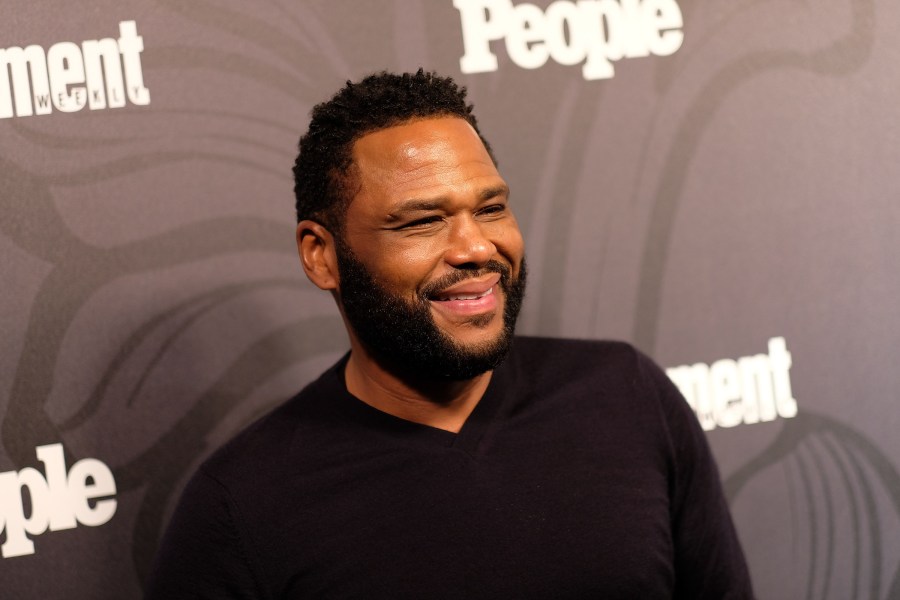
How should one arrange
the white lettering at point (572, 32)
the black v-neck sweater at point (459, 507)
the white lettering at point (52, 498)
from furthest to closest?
the white lettering at point (572, 32)
the white lettering at point (52, 498)
the black v-neck sweater at point (459, 507)

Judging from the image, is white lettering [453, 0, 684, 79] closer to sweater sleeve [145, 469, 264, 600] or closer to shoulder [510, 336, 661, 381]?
shoulder [510, 336, 661, 381]

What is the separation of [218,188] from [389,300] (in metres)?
0.49

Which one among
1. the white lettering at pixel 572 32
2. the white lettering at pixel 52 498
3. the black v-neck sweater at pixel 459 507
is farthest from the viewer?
the white lettering at pixel 572 32

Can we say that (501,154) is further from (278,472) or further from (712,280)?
(278,472)

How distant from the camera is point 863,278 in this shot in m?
1.74

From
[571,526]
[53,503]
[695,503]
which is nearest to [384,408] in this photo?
[571,526]

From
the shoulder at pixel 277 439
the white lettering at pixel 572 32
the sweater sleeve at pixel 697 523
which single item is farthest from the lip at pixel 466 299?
Result: the white lettering at pixel 572 32

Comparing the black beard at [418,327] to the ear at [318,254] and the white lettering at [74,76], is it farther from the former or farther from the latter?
the white lettering at [74,76]

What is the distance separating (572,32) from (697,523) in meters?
0.87

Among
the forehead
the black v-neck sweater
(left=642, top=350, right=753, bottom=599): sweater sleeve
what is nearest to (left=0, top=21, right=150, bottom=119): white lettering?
the forehead

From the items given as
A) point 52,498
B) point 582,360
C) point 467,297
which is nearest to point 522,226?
point 582,360

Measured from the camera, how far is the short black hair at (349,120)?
1.27 metres

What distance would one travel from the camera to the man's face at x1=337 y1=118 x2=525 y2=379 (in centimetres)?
121

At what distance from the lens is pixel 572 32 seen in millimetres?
1658
